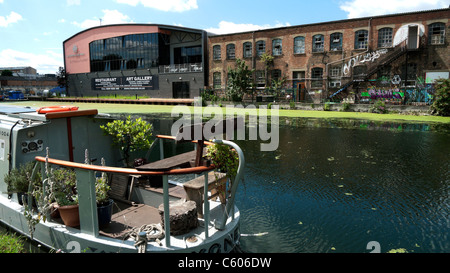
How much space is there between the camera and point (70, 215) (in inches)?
180

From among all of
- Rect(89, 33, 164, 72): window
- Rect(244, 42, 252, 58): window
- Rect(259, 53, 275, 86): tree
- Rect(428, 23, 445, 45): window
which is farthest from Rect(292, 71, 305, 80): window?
Rect(89, 33, 164, 72): window

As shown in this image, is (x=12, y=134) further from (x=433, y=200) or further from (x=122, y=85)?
(x=122, y=85)

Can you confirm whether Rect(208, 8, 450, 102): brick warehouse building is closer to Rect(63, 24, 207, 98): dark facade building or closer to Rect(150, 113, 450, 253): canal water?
Rect(63, 24, 207, 98): dark facade building

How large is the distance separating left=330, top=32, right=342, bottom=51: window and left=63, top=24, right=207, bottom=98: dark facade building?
15034 millimetres

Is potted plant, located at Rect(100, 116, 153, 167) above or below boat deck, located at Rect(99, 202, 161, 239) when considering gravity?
above

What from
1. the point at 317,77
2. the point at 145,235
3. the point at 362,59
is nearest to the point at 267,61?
the point at 317,77

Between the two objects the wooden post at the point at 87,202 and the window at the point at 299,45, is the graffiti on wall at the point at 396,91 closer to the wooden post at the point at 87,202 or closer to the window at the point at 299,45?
the window at the point at 299,45

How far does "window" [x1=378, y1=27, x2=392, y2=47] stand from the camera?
28.1 m

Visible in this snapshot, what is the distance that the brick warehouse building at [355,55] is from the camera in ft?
87.0

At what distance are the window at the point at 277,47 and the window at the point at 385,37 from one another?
31.0 ft

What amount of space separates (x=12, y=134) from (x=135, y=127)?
7.68 feet

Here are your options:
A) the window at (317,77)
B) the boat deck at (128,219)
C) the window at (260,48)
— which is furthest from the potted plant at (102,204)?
the window at (260,48)

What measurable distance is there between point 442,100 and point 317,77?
37.2ft

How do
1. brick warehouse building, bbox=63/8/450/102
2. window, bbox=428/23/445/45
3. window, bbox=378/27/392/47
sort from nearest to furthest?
window, bbox=428/23/445/45
brick warehouse building, bbox=63/8/450/102
window, bbox=378/27/392/47
